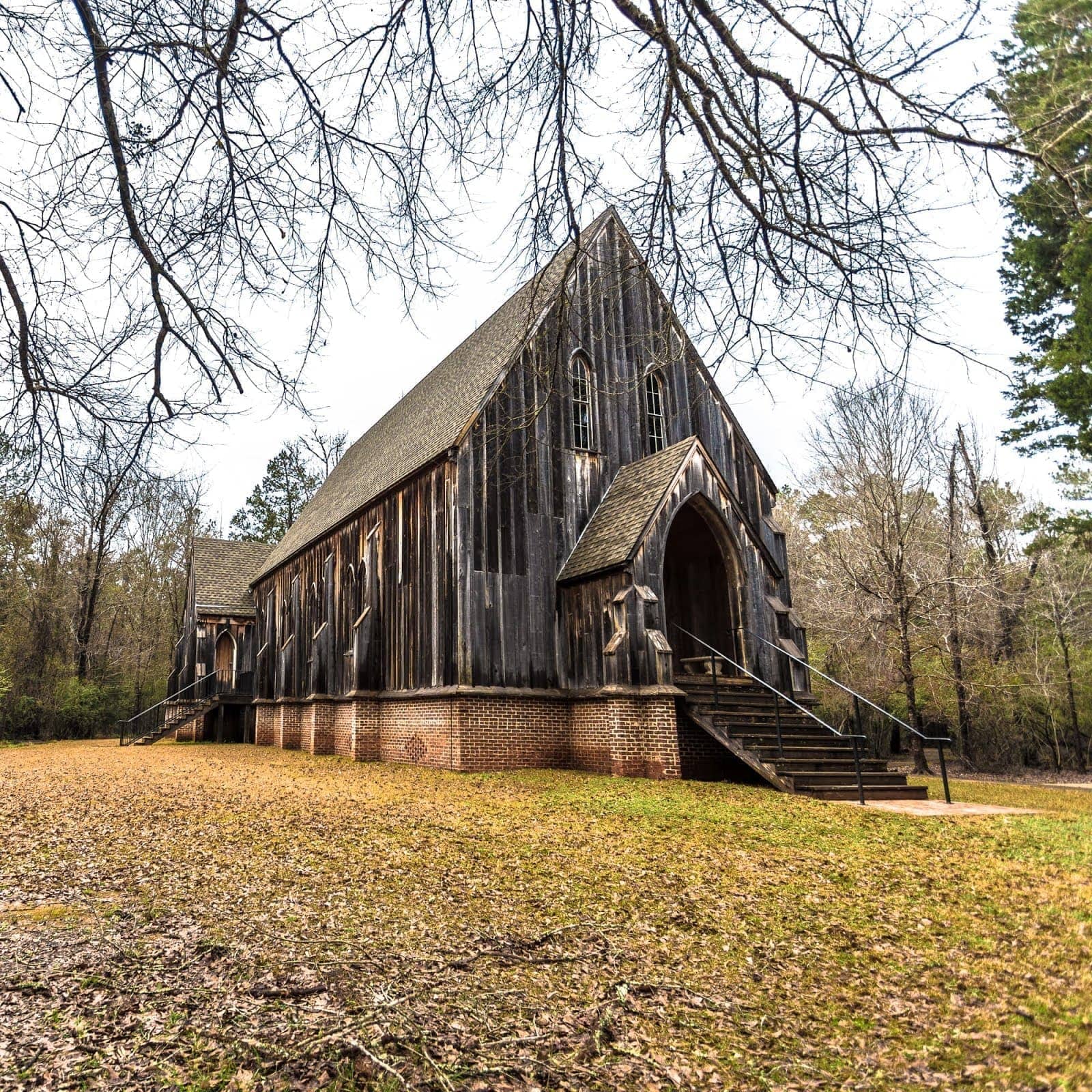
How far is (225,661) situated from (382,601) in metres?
17.5

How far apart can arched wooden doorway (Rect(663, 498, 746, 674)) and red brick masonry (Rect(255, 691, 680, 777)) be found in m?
2.64

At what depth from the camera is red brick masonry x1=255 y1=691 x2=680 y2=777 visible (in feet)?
42.9

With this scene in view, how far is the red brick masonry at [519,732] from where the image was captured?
13086 mm

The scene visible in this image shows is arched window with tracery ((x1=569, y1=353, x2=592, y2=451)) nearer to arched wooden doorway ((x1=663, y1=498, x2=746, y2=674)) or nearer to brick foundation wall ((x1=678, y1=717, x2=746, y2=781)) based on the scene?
arched wooden doorway ((x1=663, y1=498, x2=746, y2=674))

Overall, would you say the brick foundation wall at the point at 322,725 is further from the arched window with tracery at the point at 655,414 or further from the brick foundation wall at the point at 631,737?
the arched window with tracery at the point at 655,414

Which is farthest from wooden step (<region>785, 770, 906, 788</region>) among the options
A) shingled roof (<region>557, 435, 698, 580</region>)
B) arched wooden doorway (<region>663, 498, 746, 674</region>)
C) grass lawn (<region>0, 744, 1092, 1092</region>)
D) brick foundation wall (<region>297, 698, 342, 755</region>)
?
brick foundation wall (<region>297, 698, 342, 755</region>)

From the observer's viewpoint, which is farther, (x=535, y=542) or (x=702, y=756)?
(x=535, y=542)

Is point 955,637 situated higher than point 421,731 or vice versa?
point 955,637

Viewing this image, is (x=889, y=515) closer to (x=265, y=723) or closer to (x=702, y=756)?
(x=702, y=756)

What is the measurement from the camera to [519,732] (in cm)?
1475

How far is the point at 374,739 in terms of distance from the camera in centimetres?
1752

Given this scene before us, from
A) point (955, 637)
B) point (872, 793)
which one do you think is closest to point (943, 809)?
point (872, 793)

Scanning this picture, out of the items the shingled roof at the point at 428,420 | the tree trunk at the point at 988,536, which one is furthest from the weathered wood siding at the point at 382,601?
the tree trunk at the point at 988,536

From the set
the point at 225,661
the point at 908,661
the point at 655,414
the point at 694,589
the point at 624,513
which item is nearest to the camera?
the point at 624,513
